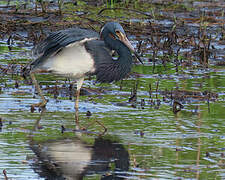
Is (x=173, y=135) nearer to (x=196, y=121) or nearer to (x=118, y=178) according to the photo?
(x=196, y=121)

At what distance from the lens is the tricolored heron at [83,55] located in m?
7.32

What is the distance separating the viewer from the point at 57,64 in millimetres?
7438

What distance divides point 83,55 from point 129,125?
1.09 metres

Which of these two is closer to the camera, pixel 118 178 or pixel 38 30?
pixel 118 178

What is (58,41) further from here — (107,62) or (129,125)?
(129,125)

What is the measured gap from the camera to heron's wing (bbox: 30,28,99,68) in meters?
7.21

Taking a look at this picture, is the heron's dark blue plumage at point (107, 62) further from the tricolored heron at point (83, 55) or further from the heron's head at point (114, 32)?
the heron's head at point (114, 32)

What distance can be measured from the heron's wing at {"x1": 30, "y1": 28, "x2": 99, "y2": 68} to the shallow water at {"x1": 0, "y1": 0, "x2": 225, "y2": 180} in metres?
0.62

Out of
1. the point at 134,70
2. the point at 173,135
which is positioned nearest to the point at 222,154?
the point at 173,135

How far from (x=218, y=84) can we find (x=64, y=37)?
287 centimetres

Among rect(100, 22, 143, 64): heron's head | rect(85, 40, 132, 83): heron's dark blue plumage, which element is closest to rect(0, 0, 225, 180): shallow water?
rect(85, 40, 132, 83): heron's dark blue plumage

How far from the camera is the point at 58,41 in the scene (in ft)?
23.9

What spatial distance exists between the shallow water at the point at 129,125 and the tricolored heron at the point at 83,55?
43 cm

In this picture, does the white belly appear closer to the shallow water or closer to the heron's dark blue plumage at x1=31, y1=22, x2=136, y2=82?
the heron's dark blue plumage at x1=31, y1=22, x2=136, y2=82
